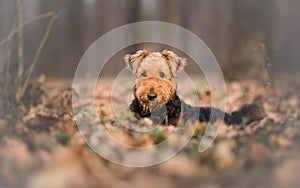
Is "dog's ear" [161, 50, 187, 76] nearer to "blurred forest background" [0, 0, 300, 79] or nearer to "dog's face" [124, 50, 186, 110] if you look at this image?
"dog's face" [124, 50, 186, 110]

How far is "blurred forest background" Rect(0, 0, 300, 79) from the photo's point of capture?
64.1 inches

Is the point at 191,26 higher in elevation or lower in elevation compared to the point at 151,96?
higher

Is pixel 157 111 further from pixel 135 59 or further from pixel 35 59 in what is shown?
pixel 35 59

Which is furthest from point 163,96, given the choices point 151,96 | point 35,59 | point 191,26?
point 35,59

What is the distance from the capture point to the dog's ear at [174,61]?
5.04 ft

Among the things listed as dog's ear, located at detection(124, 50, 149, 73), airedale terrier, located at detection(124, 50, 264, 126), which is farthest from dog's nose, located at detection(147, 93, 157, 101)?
dog's ear, located at detection(124, 50, 149, 73)

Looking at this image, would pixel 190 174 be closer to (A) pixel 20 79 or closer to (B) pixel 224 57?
(B) pixel 224 57

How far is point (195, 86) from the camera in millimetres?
1606

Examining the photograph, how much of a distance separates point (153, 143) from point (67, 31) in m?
0.48

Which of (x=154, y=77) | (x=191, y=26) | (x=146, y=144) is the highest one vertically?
(x=191, y=26)

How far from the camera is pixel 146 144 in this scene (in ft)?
5.08

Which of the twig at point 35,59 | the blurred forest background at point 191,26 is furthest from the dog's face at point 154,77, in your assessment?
the twig at point 35,59

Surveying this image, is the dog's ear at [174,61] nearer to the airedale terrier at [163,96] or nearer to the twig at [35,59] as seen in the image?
the airedale terrier at [163,96]

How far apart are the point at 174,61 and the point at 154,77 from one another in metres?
0.11
